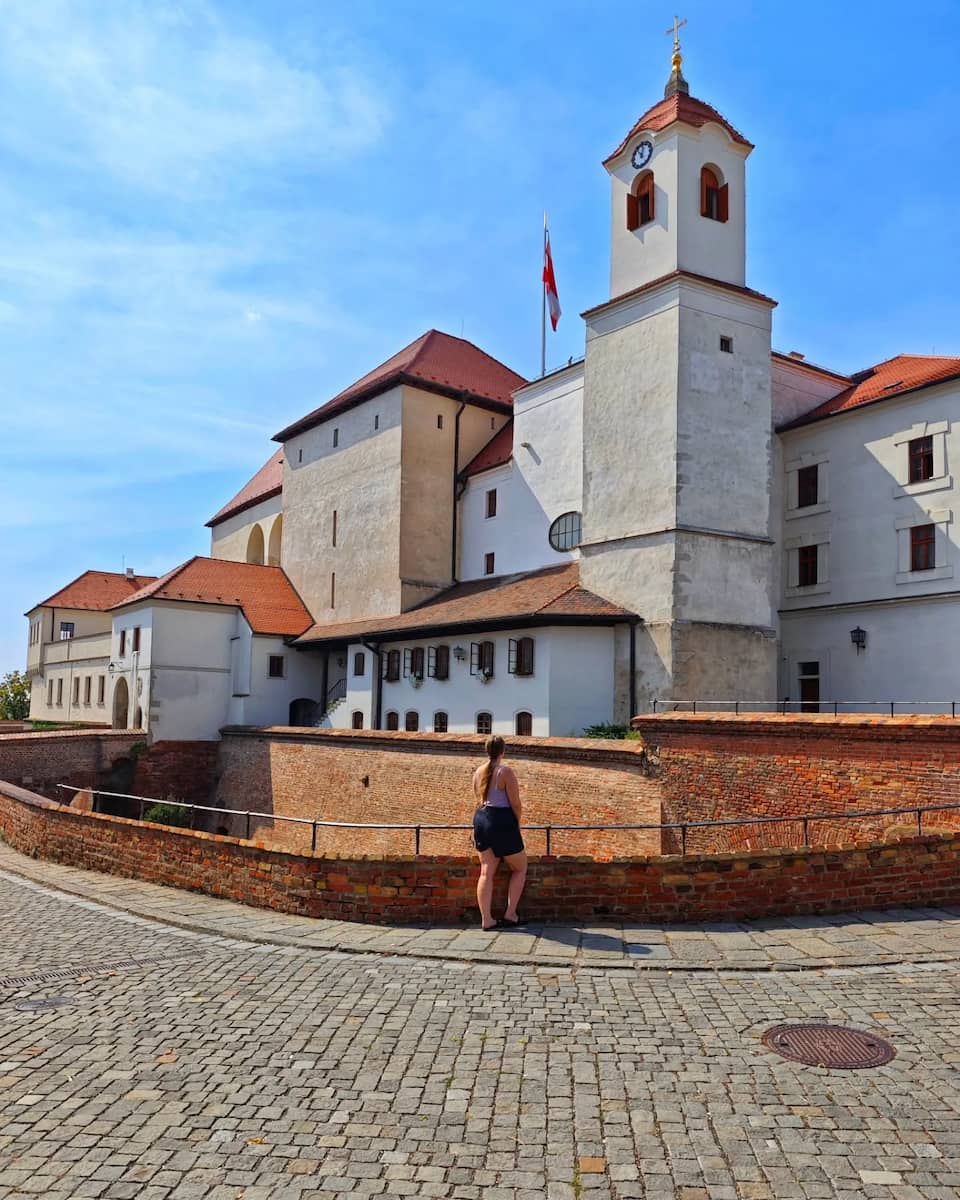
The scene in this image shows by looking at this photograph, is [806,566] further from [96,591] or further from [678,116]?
[96,591]

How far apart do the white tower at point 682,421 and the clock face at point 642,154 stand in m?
0.04

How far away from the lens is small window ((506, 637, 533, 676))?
2575cm

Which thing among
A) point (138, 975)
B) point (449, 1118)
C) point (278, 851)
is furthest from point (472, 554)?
point (449, 1118)

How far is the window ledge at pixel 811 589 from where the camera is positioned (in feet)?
90.8

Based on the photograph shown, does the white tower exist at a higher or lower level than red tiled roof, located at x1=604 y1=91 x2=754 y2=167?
lower

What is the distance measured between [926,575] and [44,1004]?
23.5m

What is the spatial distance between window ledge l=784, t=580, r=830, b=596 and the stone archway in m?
27.1

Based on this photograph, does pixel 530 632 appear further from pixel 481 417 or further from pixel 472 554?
pixel 481 417

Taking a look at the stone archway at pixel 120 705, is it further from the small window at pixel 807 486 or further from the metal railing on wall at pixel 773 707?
the small window at pixel 807 486

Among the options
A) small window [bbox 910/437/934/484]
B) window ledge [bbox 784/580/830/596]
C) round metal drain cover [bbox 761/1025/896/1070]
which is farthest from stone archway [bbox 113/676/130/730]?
round metal drain cover [bbox 761/1025/896/1070]

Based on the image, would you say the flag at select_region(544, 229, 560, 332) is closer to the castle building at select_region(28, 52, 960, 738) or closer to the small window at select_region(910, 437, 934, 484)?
the castle building at select_region(28, 52, 960, 738)

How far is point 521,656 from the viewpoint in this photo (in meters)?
26.0

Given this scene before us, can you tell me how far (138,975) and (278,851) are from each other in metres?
2.33

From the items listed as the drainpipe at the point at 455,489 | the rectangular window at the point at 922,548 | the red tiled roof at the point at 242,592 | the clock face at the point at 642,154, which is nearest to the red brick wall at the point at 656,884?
the rectangular window at the point at 922,548
